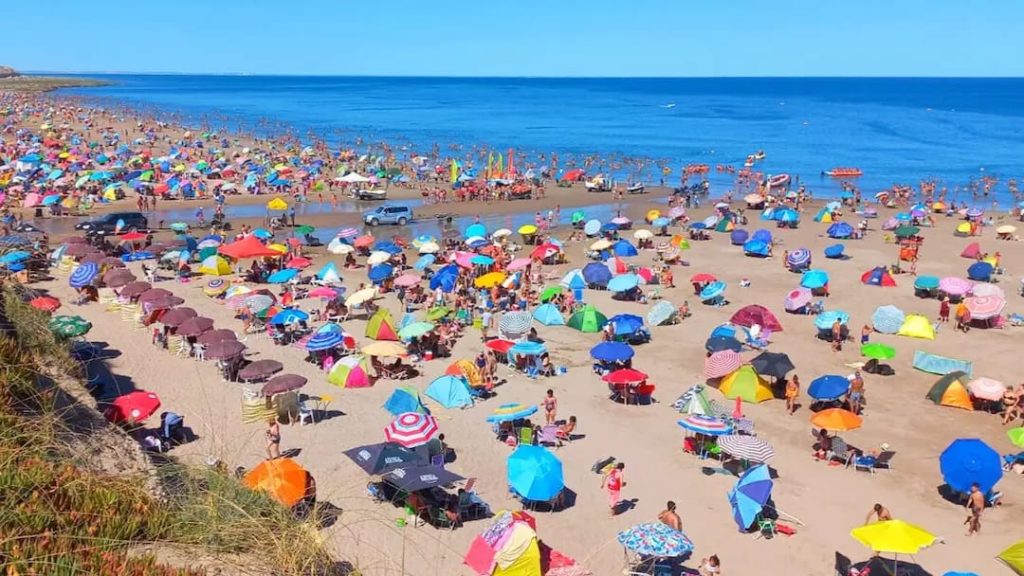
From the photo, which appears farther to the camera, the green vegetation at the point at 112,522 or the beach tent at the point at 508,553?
the beach tent at the point at 508,553

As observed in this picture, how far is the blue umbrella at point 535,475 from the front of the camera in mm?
11992

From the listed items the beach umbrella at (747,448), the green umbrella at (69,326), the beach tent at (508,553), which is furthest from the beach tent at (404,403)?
the green umbrella at (69,326)

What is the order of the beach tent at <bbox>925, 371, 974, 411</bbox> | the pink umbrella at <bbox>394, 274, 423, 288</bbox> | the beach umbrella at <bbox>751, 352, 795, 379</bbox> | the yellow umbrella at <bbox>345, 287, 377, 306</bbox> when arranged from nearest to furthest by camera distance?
the beach tent at <bbox>925, 371, 974, 411</bbox> → the beach umbrella at <bbox>751, 352, 795, 379</bbox> → the yellow umbrella at <bbox>345, 287, 377, 306</bbox> → the pink umbrella at <bbox>394, 274, 423, 288</bbox>

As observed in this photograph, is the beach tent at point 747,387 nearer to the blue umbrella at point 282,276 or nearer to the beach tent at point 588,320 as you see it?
the beach tent at point 588,320

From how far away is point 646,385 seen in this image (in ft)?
57.3

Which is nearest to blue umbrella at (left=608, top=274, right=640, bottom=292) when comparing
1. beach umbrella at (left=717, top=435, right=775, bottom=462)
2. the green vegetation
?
beach umbrella at (left=717, top=435, right=775, bottom=462)

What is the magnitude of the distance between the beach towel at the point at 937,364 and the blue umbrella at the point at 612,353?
6.85 metres

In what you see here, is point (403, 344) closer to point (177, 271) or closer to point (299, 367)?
point (299, 367)

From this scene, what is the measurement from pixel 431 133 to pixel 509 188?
42.8m

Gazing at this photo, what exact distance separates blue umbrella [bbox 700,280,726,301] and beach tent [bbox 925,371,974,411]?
7823 millimetres

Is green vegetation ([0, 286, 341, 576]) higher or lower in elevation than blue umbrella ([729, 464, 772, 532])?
higher

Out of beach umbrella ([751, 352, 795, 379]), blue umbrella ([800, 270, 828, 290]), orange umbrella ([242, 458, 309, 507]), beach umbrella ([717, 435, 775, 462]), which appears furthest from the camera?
blue umbrella ([800, 270, 828, 290])

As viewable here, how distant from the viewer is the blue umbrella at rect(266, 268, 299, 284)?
24.2m

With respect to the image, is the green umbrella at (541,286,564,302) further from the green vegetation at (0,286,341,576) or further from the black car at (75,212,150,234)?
the black car at (75,212,150,234)
